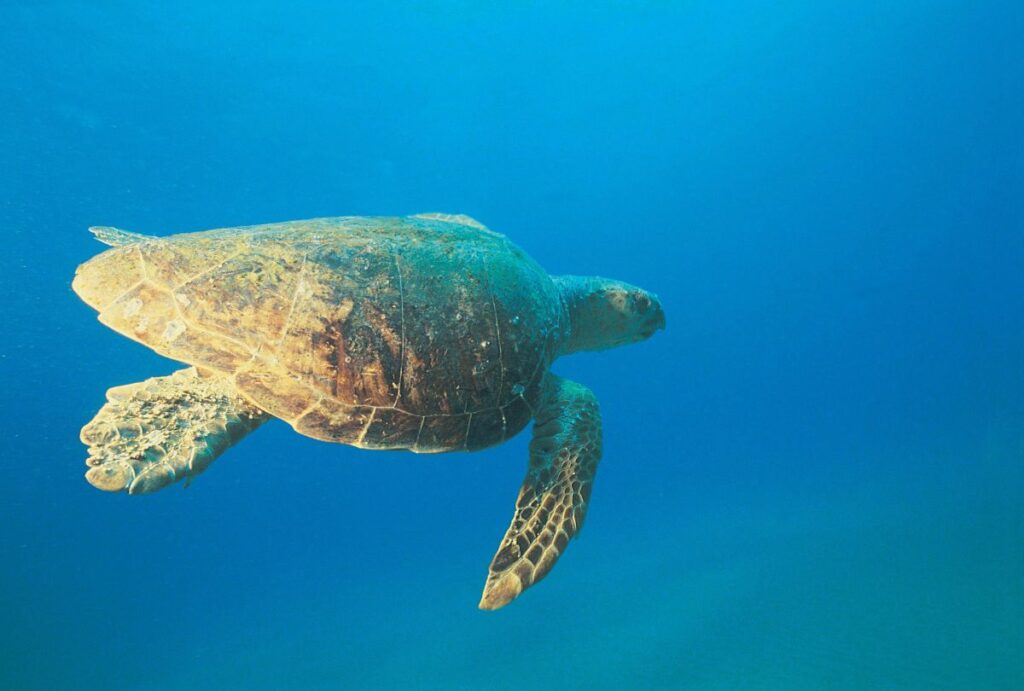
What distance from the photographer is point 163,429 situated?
3.11 metres

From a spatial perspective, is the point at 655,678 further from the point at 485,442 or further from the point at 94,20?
the point at 94,20

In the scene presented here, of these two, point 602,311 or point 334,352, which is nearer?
point 334,352

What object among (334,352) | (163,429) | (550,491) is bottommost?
(163,429)

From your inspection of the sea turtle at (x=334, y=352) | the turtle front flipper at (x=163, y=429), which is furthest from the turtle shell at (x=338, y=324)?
the turtle front flipper at (x=163, y=429)

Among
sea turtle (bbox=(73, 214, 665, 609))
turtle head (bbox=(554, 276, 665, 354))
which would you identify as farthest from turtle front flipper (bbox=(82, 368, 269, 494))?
turtle head (bbox=(554, 276, 665, 354))

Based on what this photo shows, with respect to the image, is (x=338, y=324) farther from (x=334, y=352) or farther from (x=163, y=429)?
(x=163, y=429)

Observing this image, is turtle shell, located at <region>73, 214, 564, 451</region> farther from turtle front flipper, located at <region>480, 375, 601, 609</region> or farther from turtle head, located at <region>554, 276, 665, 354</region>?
turtle head, located at <region>554, 276, 665, 354</region>

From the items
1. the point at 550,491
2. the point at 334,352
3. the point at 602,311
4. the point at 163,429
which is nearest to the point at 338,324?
the point at 334,352

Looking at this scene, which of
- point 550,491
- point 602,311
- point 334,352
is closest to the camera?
point 334,352

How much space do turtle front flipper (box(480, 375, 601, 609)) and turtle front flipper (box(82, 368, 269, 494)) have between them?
191cm

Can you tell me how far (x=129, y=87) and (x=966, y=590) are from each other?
2750 centimetres

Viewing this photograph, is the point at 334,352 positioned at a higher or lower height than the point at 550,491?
higher

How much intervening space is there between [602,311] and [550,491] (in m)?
2.52

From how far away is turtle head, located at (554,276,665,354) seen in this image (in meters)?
5.39
